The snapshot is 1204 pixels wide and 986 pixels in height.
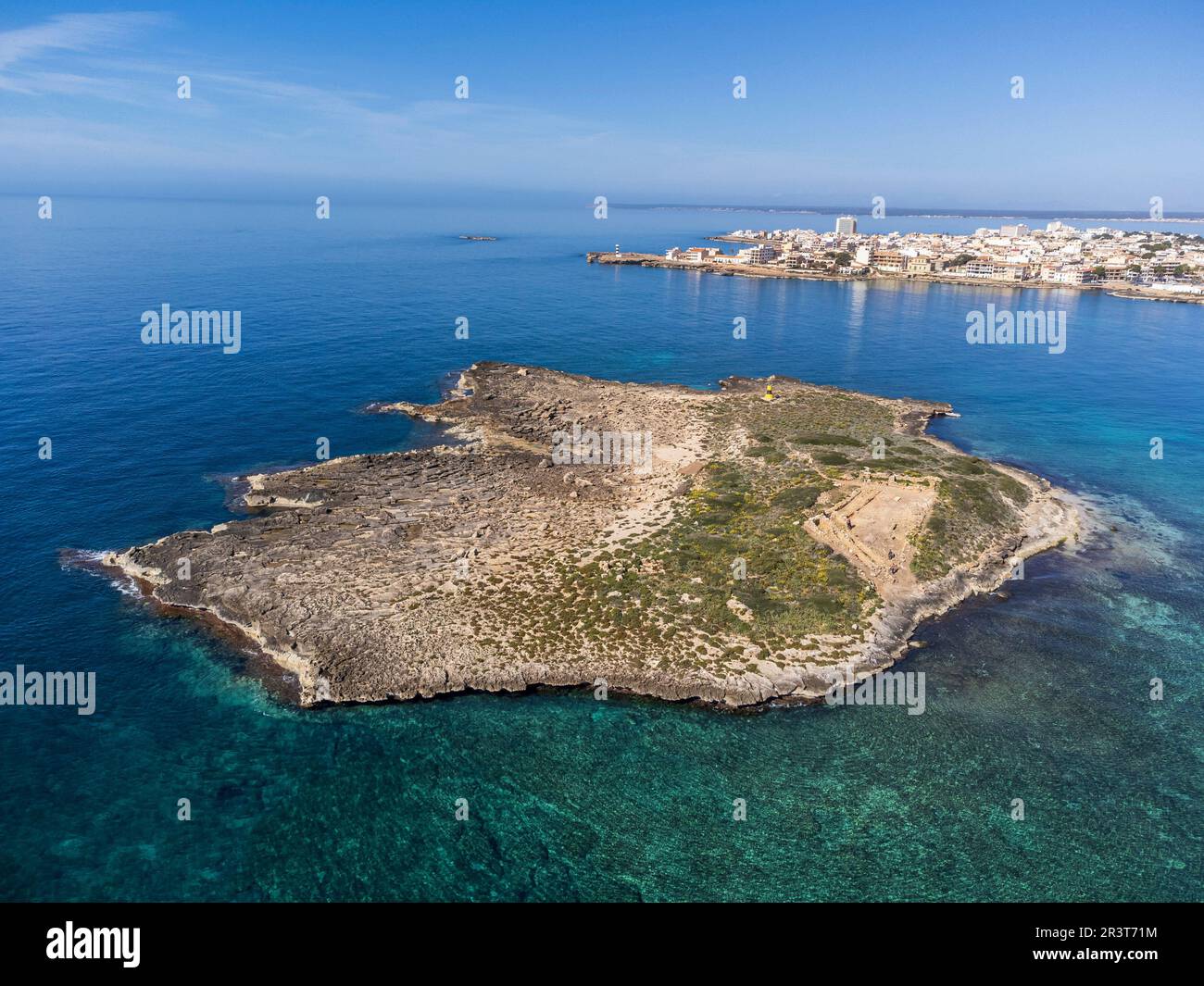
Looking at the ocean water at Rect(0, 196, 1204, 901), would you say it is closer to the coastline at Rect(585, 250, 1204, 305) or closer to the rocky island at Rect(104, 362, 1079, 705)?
the rocky island at Rect(104, 362, 1079, 705)

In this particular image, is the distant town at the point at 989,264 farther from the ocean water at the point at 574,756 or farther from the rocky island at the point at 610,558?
the rocky island at the point at 610,558

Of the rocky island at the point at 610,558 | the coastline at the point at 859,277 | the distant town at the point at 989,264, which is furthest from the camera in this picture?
the distant town at the point at 989,264

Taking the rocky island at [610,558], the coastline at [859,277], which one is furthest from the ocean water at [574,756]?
the coastline at [859,277]

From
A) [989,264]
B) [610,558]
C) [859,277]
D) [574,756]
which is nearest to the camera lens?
[574,756]

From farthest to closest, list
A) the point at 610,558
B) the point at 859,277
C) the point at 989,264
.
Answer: the point at 859,277 < the point at 989,264 < the point at 610,558

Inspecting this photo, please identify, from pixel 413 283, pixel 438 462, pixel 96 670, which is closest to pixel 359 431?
pixel 438 462

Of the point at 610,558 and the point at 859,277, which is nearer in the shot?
the point at 610,558

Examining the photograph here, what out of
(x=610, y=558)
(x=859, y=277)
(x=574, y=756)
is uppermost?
(x=859, y=277)

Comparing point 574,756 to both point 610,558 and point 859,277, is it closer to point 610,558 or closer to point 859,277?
point 610,558

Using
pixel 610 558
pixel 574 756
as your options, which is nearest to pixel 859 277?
pixel 610 558
